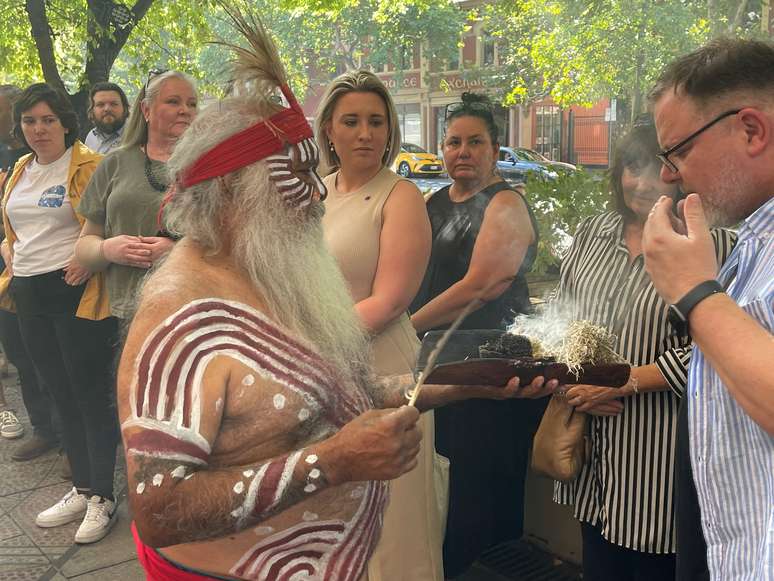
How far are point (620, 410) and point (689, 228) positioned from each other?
4.11 feet

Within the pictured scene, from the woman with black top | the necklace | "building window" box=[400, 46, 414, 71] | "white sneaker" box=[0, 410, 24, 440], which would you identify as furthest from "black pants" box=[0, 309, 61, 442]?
"building window" box=[400, 46, 414, 71]

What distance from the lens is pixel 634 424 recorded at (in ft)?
8.87

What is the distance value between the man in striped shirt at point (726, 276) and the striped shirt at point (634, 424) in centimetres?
89

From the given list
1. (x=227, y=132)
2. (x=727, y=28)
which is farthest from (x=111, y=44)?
(x=227, y=132)

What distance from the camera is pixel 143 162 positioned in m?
3.94

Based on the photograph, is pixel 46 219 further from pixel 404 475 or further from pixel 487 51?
pixel 487 51

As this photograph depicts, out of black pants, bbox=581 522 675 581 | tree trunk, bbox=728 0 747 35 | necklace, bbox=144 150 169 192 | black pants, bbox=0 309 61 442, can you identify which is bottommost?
black pants, bbox=0 309 61 442

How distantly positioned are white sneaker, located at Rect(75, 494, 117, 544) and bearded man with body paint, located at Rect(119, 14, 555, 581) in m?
2.71

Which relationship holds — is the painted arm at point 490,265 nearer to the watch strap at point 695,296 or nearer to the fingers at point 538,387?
the fingers at point 538,387

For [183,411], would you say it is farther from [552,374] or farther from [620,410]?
[620,410]

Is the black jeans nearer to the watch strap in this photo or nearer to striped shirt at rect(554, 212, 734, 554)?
striped shirt at rect(554, 212, 734, 554)

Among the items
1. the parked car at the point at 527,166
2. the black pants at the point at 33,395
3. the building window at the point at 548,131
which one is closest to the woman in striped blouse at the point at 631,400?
the parked car at the point at 527,166

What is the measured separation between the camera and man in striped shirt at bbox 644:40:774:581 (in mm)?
1446

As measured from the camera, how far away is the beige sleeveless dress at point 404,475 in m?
3.11
